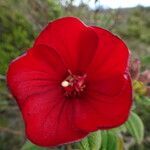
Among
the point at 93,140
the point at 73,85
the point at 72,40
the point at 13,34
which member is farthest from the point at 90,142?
the point at 13,34

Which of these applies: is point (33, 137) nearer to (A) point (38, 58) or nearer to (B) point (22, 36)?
(A) point (38, 58)

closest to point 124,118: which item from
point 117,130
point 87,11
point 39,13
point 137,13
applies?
point 117,130

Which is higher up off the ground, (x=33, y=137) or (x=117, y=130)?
(x=33, y=137)

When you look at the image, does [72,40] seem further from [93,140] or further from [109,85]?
[93,140]

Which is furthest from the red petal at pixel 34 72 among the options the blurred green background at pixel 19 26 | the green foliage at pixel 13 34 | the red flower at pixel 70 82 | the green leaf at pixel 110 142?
the green foliage at pixel 13 34

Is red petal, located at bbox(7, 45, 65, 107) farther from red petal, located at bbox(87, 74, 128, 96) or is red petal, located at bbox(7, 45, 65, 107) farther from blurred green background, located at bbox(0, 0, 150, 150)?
blurred green background, located at bbox(0, 0, 150, 150)

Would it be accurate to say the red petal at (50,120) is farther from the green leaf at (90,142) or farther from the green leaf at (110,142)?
the green leaf at (110,142)
